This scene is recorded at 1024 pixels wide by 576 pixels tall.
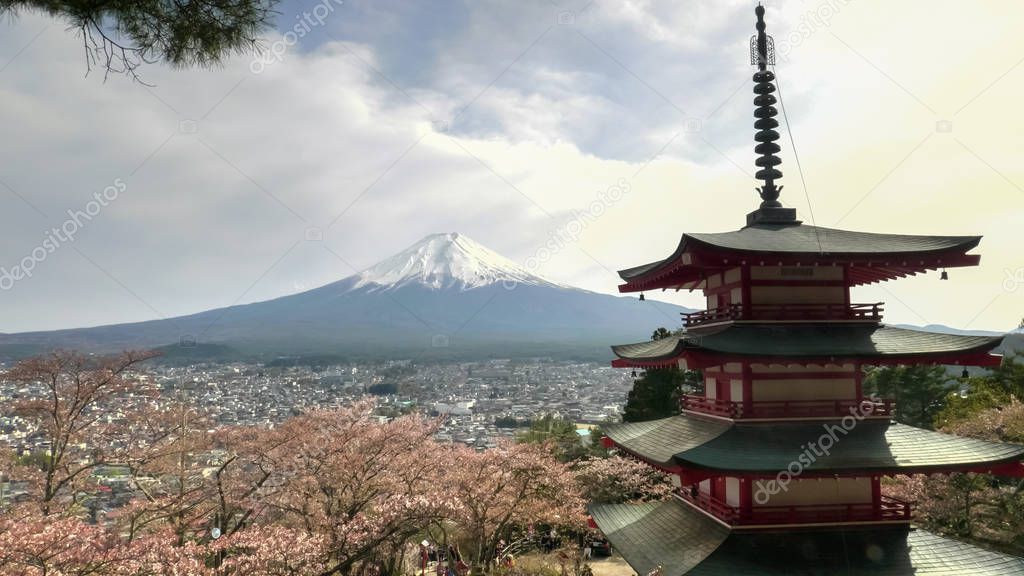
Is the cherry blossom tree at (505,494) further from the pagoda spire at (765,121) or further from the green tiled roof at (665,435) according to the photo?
the pagoda spire at (765,121)

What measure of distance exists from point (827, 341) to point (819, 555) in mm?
3770

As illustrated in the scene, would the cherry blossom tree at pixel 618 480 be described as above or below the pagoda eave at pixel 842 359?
below

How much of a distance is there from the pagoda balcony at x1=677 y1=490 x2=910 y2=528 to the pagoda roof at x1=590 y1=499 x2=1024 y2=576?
0.17 metres

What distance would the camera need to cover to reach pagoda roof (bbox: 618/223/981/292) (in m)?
10.6

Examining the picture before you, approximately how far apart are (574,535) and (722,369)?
60.2 feet

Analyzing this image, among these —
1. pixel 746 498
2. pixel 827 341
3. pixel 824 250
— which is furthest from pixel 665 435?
pixel 824 250

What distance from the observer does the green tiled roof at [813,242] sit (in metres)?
10.6

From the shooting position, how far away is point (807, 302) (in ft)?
38.4

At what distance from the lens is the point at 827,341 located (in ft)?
36.0

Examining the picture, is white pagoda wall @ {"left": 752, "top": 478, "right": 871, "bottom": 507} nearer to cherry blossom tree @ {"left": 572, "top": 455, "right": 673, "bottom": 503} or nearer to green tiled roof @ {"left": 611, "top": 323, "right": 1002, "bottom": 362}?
green tiled roof @ {"left": 611, "top": 323, "right": 1002, "bottom": 362}

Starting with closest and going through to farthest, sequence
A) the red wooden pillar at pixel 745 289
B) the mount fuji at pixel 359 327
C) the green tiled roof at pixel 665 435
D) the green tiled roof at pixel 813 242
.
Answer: the green tiled roof at pixel 813 242 → the green tiled roof at pixel 665 435 → the red wooden pillar at pixel 745 289 → the mount fuji at pixel 359 327

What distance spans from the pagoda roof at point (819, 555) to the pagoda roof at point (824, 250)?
4.93 metres

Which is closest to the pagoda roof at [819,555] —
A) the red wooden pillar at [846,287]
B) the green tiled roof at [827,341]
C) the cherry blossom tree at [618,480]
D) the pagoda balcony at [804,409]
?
the pagoda balcony at [804,409]

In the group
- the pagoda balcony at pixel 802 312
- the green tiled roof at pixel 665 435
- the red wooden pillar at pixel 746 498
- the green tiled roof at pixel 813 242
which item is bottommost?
the red wooden pillar at pixel 746 498
